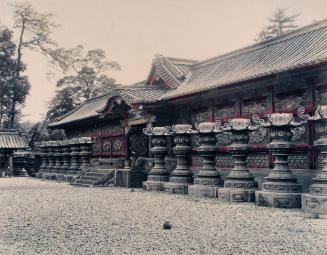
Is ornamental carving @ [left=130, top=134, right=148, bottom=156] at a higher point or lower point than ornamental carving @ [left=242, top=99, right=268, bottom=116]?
lower

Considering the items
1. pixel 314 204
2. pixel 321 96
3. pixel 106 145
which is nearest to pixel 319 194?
pixel 314 204

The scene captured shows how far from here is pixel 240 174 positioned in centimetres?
1302

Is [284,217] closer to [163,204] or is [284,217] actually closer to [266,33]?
Result: [163,204]

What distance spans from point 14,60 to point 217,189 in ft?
96.9

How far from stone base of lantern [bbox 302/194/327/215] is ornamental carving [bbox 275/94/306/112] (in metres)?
3.94

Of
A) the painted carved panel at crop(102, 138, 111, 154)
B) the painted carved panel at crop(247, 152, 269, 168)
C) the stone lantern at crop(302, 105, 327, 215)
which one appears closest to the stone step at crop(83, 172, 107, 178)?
the painted carved panel at crop(102, 138, 111, 154)

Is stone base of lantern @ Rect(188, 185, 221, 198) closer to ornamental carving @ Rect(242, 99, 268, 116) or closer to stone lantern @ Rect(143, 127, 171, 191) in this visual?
stone lantern @ Rect(143, 127, 171, 191)

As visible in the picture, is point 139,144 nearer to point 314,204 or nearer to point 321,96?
point 321,96

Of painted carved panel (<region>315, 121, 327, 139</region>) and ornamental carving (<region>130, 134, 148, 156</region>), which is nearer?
painted carved panel (<region>315, 121, 327, 139</region>)

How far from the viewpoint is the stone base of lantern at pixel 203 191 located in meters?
14.0

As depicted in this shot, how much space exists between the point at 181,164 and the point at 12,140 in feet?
Answer: 66.1

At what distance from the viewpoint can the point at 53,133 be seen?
38.2 meters

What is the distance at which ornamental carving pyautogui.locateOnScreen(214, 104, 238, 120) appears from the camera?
16062 millimetres

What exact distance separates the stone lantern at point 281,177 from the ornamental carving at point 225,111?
4264 millimetres
